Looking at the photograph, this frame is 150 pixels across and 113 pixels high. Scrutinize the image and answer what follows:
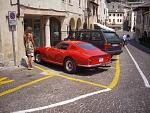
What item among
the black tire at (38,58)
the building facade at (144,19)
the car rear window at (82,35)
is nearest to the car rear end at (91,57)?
the black tire at (38,58)

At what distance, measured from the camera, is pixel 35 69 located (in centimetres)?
1183

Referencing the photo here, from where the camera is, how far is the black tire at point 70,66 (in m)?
10.9

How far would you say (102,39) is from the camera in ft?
45.3

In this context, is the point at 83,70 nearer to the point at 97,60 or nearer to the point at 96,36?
the point at 97,60

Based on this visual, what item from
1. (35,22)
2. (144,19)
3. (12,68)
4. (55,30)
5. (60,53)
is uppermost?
(144,19)

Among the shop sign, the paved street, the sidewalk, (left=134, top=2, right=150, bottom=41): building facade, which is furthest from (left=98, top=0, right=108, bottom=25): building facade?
the paved street

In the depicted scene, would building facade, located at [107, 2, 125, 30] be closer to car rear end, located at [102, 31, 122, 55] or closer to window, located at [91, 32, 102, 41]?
car rear end, located at [102, 31, 122, 55]

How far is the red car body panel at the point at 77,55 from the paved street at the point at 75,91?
0.55 m

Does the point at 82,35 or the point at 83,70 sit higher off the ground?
the point at 82,35

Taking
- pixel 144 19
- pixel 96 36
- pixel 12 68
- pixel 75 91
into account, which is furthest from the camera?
pixel 144 19

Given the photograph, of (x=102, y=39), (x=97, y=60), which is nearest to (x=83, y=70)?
(x=97, y=60)

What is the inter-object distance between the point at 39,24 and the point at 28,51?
334 inches

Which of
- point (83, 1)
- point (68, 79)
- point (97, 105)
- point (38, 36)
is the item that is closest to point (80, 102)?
point (97, 105)

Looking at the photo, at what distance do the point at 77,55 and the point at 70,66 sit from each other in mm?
730
